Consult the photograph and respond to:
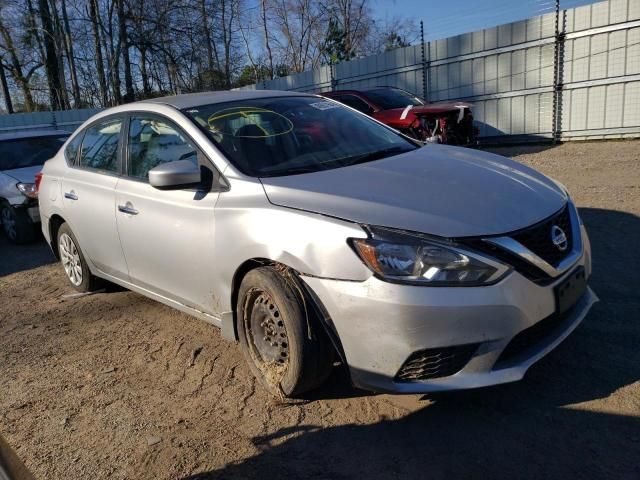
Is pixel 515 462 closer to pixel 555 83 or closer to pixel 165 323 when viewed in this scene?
pixel 165 323

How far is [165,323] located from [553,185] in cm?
297

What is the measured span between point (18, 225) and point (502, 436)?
6.95 metres

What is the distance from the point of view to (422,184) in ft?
9.52

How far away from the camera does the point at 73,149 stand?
16.2 feet

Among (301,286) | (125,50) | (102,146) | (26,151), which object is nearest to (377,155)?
(301,286)

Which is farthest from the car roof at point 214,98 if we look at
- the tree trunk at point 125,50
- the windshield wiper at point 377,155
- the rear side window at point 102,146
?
the tree trunk at point 125,50

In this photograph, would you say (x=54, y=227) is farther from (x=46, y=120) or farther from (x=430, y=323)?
(x=46, y=120)

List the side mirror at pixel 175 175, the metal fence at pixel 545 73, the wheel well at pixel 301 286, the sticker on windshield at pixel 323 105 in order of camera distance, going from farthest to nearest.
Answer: the metal fence at pixel 545 73 < the sticker on windshield at pixel 323 105 < the side mirror at pixel 175 175 < the wheel well at pixel 301 286

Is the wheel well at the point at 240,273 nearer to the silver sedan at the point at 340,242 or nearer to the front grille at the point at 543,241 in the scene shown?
the silver sedan at the point at 340,242

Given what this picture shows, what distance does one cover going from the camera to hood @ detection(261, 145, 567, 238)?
2.55m

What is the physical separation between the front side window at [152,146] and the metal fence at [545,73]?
10.5 m

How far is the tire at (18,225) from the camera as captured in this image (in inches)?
291

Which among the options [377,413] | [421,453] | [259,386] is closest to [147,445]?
[259,386]

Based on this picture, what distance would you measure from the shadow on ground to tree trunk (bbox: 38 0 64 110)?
2955 cm
